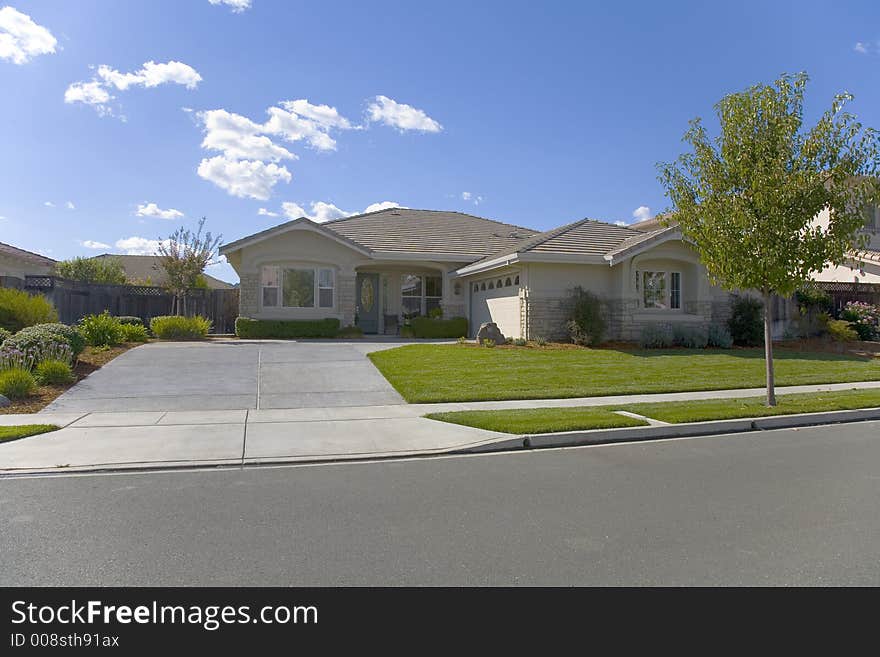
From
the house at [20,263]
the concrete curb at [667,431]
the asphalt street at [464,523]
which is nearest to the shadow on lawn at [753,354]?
the concrete curb at [667,431]

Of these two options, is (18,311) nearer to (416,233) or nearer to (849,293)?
(416,233)

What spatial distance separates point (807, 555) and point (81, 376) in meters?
13.8

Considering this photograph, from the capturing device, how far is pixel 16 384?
37.9 feet

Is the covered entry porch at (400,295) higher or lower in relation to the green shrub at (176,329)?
higher

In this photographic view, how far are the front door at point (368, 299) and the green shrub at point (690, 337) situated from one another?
11.6 m

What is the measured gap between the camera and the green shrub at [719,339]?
20.1m

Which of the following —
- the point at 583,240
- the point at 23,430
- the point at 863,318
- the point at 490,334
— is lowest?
the point at 23,430

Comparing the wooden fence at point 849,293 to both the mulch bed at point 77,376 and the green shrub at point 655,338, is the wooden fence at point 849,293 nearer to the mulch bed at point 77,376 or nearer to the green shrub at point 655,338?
the green shrub at point 655,338

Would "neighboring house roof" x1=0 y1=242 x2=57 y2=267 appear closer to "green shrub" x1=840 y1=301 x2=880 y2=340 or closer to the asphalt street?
the asphalt street

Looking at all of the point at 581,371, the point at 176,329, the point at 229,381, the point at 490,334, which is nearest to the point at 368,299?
the point at 176,329

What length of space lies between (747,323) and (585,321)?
590 centimetres

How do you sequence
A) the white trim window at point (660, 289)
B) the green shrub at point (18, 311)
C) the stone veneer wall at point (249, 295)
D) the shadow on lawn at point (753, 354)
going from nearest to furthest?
1. the green shrub at point (18, 311)
2. the shadow on lawn at point (753, 354)
3. the white trim window at point (660, 289)
4. the stone veneer wall at point (249, 295)
